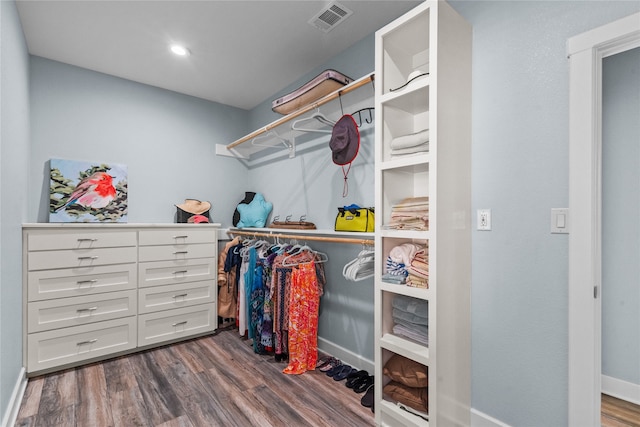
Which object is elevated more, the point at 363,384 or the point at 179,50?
the point at 179,50

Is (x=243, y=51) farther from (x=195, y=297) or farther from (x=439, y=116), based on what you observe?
(x=195, y=297)

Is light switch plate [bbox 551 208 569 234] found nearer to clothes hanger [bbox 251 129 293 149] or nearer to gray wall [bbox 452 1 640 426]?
gray wall [bbox 452 1 640 426]

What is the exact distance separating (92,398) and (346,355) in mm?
1770

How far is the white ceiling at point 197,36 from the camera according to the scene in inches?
80.6

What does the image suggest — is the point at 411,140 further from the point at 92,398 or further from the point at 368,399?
the point at 92,398

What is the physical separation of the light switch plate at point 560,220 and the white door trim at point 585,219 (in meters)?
0.03

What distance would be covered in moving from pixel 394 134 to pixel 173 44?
1.96 m

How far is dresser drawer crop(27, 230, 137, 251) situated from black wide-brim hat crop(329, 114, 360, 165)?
6.44ft

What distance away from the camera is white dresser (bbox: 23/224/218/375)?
231 centimetres

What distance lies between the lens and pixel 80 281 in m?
2.48

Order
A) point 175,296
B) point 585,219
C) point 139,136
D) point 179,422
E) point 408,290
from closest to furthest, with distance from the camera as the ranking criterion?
point 585,219, point 408,290, point 179,422, point 175,296, point 139,136

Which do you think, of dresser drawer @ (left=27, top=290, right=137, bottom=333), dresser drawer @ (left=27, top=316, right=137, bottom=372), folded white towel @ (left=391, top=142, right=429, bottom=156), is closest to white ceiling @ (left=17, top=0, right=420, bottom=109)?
folded white towel @ (left=391, top=142, right=429, bottom=156)

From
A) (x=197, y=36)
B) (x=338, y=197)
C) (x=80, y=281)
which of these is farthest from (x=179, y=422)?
(x=197, y=36)

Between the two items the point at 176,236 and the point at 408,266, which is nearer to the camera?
the point at 408,266
